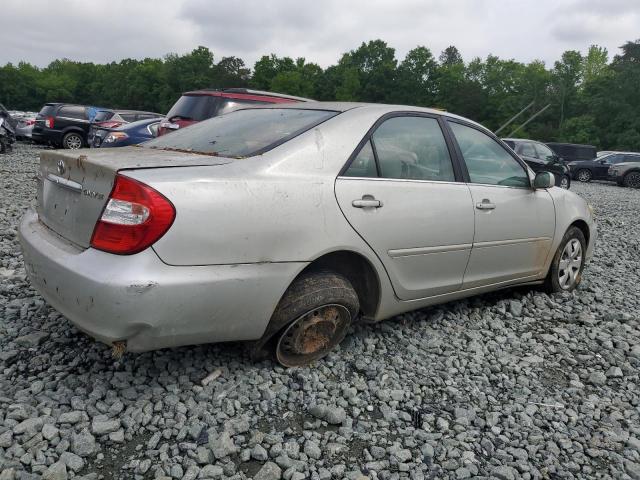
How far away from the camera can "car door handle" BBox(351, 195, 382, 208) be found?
282 centimetres

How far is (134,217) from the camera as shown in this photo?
7.34 ft

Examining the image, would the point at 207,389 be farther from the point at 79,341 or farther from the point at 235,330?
the point at 79,341

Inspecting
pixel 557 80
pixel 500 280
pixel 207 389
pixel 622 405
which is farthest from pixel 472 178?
pixel 557 80

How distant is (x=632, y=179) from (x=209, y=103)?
2027 cm

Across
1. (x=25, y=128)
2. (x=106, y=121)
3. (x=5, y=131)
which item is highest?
(x=106, y=121)

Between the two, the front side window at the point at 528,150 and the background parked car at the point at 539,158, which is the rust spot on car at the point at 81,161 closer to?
the background parked car at the point at 539,158

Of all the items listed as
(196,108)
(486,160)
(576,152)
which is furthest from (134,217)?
(576,152)

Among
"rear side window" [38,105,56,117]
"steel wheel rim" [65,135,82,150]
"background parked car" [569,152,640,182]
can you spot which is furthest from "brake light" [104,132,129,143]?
"background parked car" [569,152,640,182]

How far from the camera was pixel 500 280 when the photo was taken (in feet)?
13.0

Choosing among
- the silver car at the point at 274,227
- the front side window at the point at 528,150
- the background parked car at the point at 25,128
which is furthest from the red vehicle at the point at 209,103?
the background parked car at the point at 25,128

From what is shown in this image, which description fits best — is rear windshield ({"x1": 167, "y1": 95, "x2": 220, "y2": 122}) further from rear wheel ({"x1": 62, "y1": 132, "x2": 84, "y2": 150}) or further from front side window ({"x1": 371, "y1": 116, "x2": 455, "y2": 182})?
rear wheel ({"x1": 62, "y1": 132, "x2": 84, "y2": 150})

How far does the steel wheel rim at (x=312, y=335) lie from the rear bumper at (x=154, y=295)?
0.87ft

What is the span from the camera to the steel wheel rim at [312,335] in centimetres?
283

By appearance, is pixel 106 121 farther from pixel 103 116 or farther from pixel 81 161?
pixel 81 161
